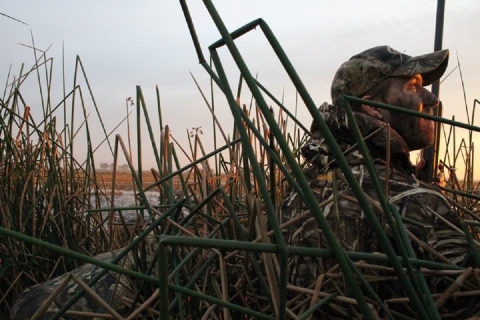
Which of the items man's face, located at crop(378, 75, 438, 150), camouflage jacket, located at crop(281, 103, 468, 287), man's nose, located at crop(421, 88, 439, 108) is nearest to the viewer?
camouflage jacket, located at crop(281, 103, 468, 287)

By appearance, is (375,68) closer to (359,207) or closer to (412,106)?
(412,106)

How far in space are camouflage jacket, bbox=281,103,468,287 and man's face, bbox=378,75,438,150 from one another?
0.32 ft

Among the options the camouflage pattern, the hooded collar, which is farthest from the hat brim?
the camouflage pattern

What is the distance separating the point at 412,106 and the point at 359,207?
681mm

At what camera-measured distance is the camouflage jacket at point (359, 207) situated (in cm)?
179

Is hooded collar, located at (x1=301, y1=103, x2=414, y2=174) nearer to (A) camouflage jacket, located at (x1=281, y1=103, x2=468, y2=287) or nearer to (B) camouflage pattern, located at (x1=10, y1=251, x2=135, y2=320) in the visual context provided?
(A) camouflage jacket, located at (x1=281, y1=103, x2=468, y2=287)

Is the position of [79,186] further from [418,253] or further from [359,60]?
[418,253]

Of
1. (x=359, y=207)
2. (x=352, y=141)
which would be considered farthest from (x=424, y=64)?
(x=359, y=207)

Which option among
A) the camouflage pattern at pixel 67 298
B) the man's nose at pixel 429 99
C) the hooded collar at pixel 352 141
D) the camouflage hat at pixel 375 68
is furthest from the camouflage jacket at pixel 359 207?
the camouflage pattern at pixel 67 298

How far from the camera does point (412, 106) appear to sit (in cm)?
248

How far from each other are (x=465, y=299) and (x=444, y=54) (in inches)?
53.9

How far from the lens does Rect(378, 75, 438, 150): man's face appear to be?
8.03 feet

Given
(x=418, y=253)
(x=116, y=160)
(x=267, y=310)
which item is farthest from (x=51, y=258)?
(x=418, y=253)

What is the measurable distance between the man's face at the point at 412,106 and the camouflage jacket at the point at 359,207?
96 millimetres
